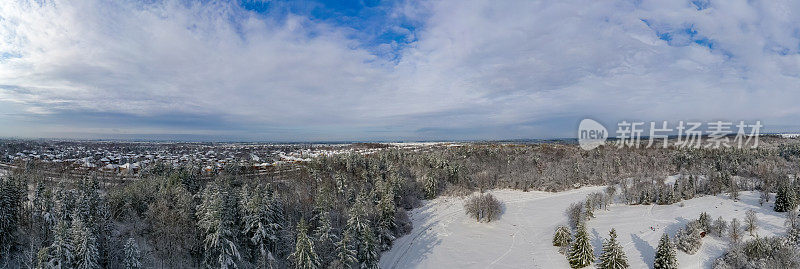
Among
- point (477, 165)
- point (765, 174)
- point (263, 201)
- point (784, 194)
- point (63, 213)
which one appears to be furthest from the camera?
point (477, 165)

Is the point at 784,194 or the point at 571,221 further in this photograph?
the point at 571,221

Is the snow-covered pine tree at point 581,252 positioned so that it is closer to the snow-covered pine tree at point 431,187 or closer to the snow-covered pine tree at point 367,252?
the snow-covered pine tree at point 367,252

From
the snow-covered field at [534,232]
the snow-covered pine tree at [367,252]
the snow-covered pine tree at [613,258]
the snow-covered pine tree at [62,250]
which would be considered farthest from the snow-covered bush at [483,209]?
the snow-covered pine tree at [62,250]

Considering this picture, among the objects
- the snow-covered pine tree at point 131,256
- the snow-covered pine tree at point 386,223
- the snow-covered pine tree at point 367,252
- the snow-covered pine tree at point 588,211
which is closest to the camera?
the snow-covered pine tree at point 131,256

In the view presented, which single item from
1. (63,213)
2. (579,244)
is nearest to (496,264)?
(579,244)

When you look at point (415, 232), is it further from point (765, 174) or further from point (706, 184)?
point (765, 174)

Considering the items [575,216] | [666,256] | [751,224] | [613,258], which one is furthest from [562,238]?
[751,224]

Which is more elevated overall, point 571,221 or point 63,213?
point 63,213

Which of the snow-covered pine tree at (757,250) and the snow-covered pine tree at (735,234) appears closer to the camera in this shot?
the snow-covered pine tree at (757,250)
